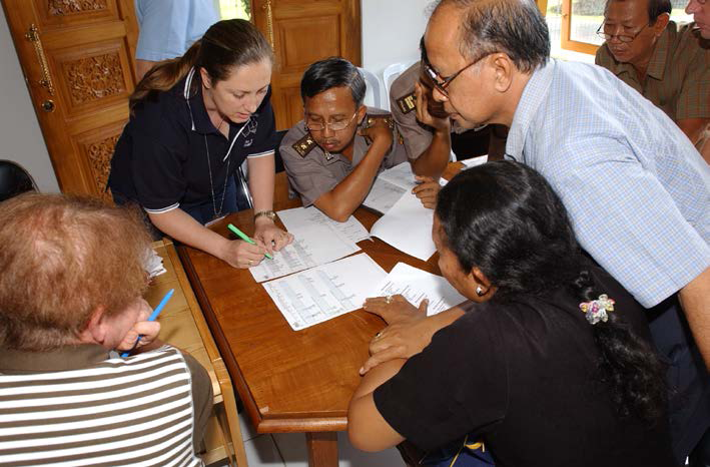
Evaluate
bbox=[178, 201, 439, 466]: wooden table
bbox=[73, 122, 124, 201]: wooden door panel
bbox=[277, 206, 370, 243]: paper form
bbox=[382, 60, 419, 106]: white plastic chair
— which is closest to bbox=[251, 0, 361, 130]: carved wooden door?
bbox=[382, 60, 419, 106]: white plastic chair

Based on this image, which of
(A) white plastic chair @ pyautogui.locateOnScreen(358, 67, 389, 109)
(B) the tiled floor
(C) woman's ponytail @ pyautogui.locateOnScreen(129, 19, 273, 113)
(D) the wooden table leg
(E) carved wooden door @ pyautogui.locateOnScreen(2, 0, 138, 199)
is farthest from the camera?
(A) white plastic chair @ pyautogui.locateOnScreen(358, 67, 389, 109)

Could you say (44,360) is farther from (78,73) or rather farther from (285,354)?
(78,73)

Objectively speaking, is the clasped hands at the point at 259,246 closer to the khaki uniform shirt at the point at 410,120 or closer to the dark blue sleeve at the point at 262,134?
the dark blue sleeve at the point at 262,134

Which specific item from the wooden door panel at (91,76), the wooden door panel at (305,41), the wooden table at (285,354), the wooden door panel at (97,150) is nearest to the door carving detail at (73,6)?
the wooden door panel at (91,76)

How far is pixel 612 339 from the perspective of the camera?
2.88 ft

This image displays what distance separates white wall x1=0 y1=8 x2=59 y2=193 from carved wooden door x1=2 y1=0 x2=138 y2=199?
0.22m

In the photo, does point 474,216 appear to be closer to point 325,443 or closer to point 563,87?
point 563,87

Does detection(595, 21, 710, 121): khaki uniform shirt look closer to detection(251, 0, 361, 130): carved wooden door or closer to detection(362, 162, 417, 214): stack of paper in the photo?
detection(362, 162, 417, 214): stack of paper

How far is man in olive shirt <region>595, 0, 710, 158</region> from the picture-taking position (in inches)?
86.3

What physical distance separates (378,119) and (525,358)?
140cm

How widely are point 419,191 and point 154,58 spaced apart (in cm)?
184

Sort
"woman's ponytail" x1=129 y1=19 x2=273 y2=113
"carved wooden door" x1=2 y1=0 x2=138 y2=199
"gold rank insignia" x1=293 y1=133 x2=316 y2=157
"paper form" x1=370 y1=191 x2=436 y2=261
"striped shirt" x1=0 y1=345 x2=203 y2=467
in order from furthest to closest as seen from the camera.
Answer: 1. "carved wooden door" x1=2 y1=0 x2=138 y2=199
2. "gold rank insignia" x1=293 y1=133 x2=316 y2=157
3. "paper form" x1=370 y1=191 x2=436 y2=261
4. "woman's ponytail" x1=129 y1=19 x2=273 y2=113
5. "striped shirt" x1=0 y1=345 x2=203 y2=467

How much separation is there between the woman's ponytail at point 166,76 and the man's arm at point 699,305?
1.40 meters

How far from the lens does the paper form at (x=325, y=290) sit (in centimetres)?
134
